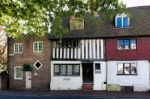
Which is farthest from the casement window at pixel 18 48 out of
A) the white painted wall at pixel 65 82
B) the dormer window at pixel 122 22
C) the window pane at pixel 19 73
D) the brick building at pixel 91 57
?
the dormer window at pixel 122 22

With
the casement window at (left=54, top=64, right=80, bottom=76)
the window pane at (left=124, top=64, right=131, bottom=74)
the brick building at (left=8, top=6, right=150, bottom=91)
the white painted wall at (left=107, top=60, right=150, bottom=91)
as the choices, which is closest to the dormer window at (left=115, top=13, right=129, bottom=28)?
→ the brick building at (left=8, top=6, right=150, bottom=91)

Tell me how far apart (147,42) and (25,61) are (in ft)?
46.2

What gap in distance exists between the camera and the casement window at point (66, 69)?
44219 millimetres

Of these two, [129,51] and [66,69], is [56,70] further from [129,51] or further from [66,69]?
[129,51]

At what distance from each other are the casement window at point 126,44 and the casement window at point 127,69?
1677mm

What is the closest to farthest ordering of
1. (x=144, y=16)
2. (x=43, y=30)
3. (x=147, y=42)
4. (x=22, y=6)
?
(x=22, y=6) < (x=43, y=30) < (x=147, y=42) < (x=144, y=16)

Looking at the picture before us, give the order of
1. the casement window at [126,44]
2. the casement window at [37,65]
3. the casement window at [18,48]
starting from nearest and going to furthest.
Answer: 1. the casement window at [126,44]
2. the casement window at [37,65]
3. the casement window at [18,48]

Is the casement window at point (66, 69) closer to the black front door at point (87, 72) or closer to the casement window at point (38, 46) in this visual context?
the black front door at point (87, 72)

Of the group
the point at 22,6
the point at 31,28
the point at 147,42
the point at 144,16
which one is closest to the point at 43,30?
the point at 31,28

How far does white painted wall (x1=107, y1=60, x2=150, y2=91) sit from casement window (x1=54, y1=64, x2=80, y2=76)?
3.58 m

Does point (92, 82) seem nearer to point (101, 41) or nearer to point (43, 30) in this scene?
point (101, 41)

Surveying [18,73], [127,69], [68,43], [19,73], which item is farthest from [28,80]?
[127,69]

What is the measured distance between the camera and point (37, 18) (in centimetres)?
2209

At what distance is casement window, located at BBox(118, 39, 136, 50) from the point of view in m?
42.2
